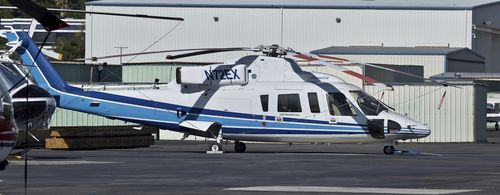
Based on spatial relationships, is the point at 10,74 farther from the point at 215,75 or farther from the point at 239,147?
the point at 239,147

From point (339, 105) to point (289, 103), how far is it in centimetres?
142

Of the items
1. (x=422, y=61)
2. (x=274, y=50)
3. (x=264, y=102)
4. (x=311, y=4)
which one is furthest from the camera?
(x=311, y=4)

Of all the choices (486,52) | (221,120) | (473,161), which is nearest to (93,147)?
(221,120)

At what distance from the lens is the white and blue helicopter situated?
34406 mm

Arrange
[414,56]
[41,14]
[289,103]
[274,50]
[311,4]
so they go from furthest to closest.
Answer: [311,4] < [414,56] < [274,50] < [289,103] < [41,14]

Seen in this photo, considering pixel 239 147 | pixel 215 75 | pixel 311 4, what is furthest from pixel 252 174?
pixel 311 4

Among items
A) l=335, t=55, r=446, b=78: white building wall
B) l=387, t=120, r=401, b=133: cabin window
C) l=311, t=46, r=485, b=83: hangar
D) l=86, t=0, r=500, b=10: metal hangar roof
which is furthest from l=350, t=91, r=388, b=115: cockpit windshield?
l=86, t=0, r=500, b=10: metal hangar roof

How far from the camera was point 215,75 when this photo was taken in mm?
34812

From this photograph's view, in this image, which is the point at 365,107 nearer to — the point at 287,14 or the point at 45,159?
the point at 45,159

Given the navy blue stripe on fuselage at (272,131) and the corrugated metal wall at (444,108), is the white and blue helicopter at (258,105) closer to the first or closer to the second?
the navy blue stripe on fuselage at (272,131)

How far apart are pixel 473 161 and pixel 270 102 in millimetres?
6582

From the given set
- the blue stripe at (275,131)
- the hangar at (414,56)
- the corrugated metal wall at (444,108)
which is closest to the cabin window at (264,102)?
the blue stripe at (275,131)

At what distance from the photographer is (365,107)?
34.4 m

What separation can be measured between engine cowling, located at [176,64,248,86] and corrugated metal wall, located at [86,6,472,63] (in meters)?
34.7
